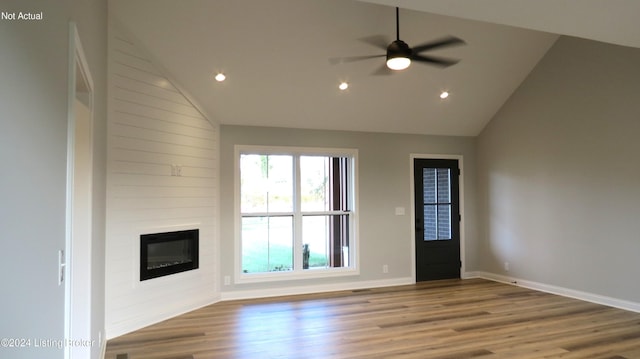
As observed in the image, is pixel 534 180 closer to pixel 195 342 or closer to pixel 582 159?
pixel 582 159

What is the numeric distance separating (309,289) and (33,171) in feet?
16.7

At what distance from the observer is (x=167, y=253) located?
4816mm

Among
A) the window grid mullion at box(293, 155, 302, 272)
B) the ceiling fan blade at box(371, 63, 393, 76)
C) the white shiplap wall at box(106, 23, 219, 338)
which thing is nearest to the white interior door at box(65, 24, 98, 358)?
the white shiplap wall at box(106, 23, 219, 338)

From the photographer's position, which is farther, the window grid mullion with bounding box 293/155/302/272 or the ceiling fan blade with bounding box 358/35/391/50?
the window grid mullion with bounding box 293/155/302/272

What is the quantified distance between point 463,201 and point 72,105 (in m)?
6.54

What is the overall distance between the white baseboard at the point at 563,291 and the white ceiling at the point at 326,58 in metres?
2.70

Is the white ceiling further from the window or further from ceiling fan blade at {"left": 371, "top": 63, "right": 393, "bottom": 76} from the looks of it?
the window

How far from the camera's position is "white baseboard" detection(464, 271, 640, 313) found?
16.1ft

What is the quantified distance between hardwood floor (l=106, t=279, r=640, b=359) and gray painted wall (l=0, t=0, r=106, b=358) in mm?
2512

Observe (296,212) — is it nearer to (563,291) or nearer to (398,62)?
(398,62)

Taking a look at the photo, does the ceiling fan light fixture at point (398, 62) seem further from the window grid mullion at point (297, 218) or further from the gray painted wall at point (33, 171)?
the gray painted wall at point (33, 171)

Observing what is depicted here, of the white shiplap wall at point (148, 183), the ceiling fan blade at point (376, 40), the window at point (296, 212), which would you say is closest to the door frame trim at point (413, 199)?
the window at point (296, 212)

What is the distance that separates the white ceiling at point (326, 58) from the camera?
409 cm

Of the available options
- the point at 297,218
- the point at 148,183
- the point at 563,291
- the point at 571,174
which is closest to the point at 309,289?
the point at 297,218
